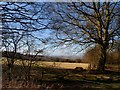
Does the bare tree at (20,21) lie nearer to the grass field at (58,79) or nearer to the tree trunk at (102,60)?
the grass field at (58,79)

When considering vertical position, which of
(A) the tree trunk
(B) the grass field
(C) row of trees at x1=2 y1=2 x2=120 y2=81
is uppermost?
(C) row of trees at x1=2 y1=2 x2=120 y2=81

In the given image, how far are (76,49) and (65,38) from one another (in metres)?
0.19

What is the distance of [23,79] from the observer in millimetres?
3543

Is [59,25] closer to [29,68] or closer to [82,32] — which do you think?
[82,32]

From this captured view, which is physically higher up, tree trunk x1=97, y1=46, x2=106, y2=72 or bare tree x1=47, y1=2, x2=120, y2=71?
bare tree x1=47, y1=2, x2=120, y2=71

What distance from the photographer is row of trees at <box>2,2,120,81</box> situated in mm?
3326

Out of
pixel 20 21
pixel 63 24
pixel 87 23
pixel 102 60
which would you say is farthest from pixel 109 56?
pixel 20 21

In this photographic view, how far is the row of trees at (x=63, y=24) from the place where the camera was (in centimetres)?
333

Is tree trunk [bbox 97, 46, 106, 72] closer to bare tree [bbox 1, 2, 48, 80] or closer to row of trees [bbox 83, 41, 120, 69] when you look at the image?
row of trees [bbox 83, 41, 120, 69]

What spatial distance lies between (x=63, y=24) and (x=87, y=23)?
29 centimetres

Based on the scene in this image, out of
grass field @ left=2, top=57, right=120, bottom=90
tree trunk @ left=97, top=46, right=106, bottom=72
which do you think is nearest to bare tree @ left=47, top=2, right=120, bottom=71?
tree trunk @ left=97, top=46, right=106, bottom=72

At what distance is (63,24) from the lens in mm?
3408

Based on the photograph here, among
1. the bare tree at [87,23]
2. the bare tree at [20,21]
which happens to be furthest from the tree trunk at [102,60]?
the bare tree at [20,21]

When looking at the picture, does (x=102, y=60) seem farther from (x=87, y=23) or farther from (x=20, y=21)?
(x=20, y=21)
